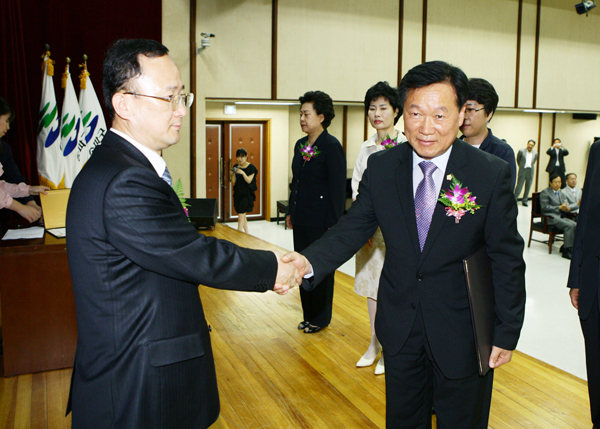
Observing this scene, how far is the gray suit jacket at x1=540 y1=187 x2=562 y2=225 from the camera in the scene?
784cm

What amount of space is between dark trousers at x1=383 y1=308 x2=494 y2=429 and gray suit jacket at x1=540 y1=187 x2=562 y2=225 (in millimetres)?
6936

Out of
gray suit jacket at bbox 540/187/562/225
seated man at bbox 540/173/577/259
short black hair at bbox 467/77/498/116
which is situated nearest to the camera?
short black hair at bbox 467/77/498/116

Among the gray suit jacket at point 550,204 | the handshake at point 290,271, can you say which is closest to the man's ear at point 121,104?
the handshake at point 290,271

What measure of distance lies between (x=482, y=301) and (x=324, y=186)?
7.06ft

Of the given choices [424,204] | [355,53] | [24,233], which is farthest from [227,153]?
[424,204]

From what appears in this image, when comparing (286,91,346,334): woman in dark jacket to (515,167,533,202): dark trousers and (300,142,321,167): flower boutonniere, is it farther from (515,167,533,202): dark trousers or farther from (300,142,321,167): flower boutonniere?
(515,167,533,202): dark trousers

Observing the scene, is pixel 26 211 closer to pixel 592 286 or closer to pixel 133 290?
pixel 133 290

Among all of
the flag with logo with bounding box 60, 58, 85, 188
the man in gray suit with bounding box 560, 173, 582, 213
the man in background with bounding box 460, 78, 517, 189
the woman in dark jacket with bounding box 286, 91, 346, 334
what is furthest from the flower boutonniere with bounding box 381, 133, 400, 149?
the man in gray suit with bounding box 560, 173, 582, 213

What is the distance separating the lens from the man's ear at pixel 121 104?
4.54 feet

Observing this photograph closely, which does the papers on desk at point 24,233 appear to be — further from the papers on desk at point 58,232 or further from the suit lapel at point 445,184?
the suit lapel at point 445,184

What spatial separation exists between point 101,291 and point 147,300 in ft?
0.39

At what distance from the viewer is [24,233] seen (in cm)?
337

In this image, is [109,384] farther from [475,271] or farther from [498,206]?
[498,206]

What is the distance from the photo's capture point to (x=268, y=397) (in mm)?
2809
